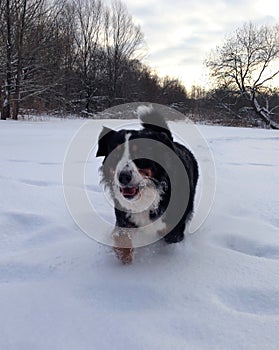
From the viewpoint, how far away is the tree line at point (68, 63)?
17.6m

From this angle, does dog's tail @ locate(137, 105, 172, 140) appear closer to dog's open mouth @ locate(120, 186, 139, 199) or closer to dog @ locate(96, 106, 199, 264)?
dog @ locate(96, 106, 199, 264)

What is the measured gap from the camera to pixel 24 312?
171 cm

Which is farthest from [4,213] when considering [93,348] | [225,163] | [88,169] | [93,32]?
[93,32]

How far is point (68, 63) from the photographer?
27375mm

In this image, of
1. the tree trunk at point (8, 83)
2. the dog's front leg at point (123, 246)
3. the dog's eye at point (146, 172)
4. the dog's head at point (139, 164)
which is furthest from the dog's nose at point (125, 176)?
the tree trunk at point (8, 83)

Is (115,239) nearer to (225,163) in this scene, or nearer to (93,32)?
(225,163)

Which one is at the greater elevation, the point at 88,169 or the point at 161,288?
the point at 88,169

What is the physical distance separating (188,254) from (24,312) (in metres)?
1.19

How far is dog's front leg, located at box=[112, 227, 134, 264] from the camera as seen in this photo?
226 centimetres

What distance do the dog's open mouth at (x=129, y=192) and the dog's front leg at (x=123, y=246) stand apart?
0.27 m

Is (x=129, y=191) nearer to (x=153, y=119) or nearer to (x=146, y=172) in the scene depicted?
(x=146, y=172)

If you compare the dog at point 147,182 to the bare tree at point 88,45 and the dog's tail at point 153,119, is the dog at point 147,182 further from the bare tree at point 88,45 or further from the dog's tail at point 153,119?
the bare tree at point 88,45

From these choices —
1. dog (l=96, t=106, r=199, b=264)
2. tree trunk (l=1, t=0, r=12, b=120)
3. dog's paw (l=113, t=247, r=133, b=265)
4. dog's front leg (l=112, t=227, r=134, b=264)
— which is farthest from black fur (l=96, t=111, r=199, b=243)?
tree trunk (l=1, t=0, r=12, b=120)

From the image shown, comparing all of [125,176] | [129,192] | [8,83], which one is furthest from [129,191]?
[8,83]
